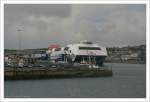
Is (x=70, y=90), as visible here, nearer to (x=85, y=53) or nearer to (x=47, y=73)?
(x=47, y=73)

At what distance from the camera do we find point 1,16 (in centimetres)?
785

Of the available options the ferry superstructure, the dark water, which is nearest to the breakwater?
the dark water

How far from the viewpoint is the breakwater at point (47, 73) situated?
2177 cm

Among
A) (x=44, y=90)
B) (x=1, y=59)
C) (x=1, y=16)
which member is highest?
(x=1, y=16)

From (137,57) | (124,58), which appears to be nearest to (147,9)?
(137,57)

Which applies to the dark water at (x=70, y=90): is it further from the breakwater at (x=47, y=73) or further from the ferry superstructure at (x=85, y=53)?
the ferry superstructure at (x=85, y=53)

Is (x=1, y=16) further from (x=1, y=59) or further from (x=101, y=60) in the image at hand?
(x=101, y=60)

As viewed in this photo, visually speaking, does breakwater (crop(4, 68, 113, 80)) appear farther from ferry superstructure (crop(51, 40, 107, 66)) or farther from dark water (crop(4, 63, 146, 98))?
ferry superstructure (crop(51, 40, 107, 66))

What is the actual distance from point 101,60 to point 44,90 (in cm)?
2211

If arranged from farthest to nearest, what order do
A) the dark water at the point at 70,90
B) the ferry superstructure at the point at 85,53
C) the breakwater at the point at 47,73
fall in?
the ferry superstructure at the point at 85,53
the breakwater at the point at 47,73
the dark water at the point at 70,90

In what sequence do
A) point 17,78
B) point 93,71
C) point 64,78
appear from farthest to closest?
point 93,71, point 64,78, point 17,78

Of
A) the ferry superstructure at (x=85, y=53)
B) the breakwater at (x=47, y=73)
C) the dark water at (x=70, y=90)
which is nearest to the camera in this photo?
the dark water at (x=70, y=90)

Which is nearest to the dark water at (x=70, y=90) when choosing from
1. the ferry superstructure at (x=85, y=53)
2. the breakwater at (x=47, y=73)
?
the breakwater at (x=47, y=73)

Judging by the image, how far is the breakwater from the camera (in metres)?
21.8
